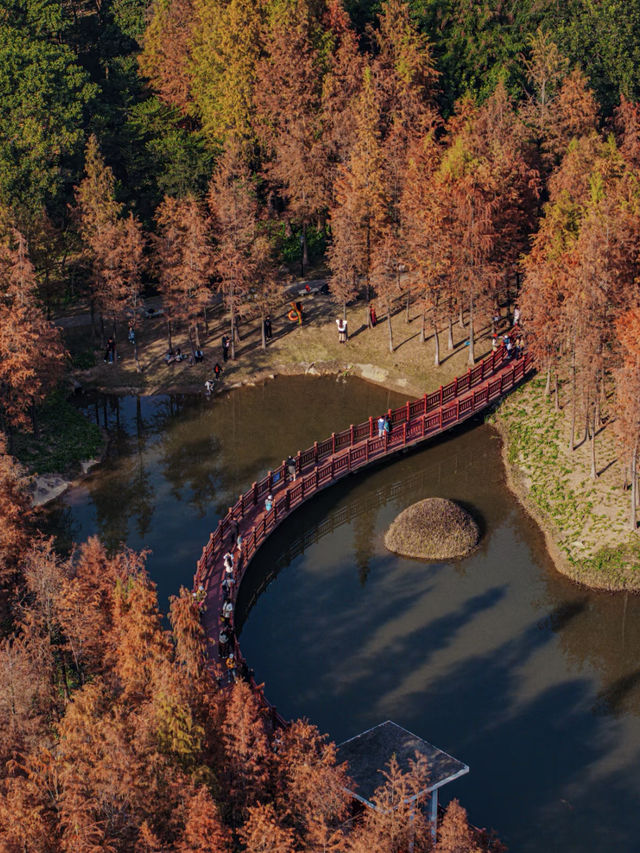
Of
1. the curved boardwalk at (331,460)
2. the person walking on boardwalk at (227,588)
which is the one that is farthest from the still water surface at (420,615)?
the person walking on boardwalk at (227,588)

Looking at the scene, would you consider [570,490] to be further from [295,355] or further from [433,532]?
[295,355]

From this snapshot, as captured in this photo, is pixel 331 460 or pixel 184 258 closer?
pixel 331 460

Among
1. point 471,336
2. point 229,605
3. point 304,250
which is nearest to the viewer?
point 229,605

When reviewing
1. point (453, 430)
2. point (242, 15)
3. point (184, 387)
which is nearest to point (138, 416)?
point (184, 387)

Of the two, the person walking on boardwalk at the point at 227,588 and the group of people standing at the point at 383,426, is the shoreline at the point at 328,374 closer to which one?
the group of people standing at the point at 383,426

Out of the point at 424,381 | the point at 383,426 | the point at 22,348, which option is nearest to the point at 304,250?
the point at 424,381

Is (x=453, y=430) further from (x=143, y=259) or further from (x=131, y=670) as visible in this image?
(x=131, y=670)
